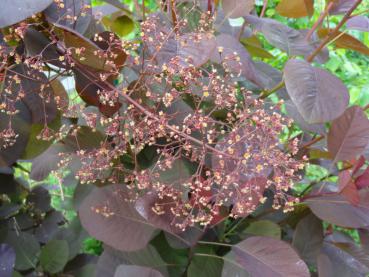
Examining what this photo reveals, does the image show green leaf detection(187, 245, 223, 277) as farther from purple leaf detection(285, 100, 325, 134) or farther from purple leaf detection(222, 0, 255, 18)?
purple leaf detection(222, 0, 255, 18)

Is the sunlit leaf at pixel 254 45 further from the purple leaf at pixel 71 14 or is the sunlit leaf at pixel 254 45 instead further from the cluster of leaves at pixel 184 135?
the purple leaf at pixel 71 14

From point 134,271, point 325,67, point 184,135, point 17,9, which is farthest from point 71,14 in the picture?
point 325,67

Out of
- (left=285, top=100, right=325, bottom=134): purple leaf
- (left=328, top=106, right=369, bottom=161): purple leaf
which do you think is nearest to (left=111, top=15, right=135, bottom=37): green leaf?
(left=285, top=100, right=325, bottom=134): purple leaf

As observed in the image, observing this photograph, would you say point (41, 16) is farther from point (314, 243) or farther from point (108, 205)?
point (314, 243)

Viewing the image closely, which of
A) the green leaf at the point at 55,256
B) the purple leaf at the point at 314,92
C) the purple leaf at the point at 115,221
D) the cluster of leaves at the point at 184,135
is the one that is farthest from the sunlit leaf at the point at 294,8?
the green leaf at the point at 55,256

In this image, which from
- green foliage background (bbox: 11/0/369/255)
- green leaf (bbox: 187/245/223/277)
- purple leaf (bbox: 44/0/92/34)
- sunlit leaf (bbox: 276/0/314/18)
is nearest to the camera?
purple leaf (bbox: 44/0/92/34)

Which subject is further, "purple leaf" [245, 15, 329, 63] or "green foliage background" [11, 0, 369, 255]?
"green foliage background" [11, 0, 369, 255]
